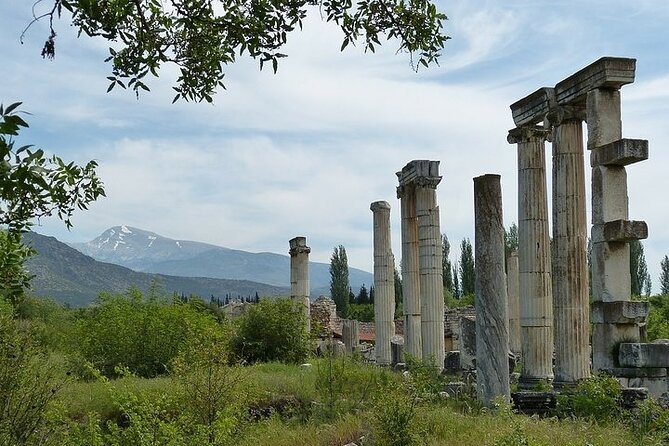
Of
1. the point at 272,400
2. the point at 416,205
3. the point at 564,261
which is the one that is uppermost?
the point at 416,205

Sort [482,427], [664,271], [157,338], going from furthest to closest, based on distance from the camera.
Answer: [664,271] → [157,338] → [482,427]

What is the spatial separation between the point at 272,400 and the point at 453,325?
22.7m

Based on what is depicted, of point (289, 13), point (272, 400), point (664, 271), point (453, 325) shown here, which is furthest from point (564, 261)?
point (664, 271)

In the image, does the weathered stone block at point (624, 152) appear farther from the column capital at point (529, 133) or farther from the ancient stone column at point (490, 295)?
the column capital at point (529, 133)

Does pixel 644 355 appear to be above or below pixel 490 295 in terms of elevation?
below

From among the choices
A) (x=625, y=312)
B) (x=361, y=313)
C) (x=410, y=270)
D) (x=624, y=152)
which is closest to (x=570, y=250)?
(x=625, y=312)

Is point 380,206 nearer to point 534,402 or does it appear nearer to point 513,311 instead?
point 513,311

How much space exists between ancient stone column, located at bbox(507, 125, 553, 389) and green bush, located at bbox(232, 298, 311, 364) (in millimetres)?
9339

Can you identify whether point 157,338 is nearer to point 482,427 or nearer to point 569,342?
point 569,342

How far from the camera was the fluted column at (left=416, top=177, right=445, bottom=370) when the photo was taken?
78.2 ft

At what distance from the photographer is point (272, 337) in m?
27.0

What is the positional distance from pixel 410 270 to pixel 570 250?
7.69 m

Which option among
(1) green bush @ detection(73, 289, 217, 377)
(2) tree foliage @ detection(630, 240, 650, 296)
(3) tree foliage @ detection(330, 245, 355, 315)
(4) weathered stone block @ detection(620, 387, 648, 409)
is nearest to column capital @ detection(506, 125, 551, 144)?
(4) weathered stone block @ detection(620, 387, 648, 409)

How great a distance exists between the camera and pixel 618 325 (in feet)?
54.2
